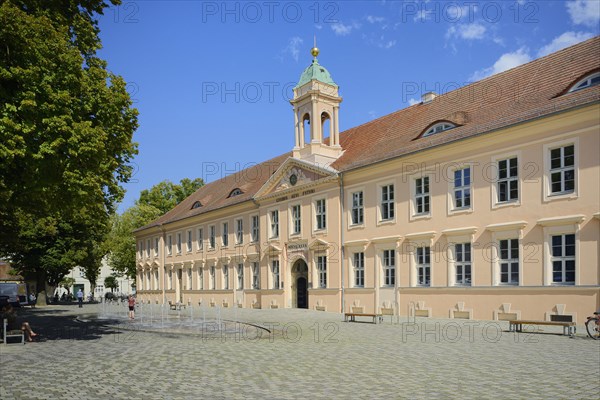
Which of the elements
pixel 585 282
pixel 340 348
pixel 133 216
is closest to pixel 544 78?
pixel 585 282

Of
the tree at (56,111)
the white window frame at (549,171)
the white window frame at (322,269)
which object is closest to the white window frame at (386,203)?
the white window frame at (322,269)

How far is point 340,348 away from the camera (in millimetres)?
14383

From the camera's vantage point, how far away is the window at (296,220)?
34406 millimetres

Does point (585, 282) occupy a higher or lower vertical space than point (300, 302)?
higher

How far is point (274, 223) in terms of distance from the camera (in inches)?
1460

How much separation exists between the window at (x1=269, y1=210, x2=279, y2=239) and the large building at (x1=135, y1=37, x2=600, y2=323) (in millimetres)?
94

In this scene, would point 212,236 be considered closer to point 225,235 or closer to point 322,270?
point 225,235

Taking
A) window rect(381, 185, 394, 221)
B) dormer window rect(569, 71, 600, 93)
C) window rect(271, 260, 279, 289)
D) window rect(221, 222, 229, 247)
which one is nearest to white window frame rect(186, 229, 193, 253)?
window rect(221, 222, 229, 247)

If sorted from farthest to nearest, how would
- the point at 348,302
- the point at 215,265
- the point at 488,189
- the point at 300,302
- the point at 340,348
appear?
the point at 215,265, the point at 300,302, the point at 348,302, the point at 488,189, the point at 340,348

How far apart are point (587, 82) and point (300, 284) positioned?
20.6 metres

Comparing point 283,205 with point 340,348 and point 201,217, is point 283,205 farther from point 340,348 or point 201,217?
point 340,348

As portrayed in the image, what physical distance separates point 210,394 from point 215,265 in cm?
3619

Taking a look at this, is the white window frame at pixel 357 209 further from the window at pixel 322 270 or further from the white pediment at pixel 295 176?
the window at pixel 322 270

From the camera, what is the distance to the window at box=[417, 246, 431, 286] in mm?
25672
